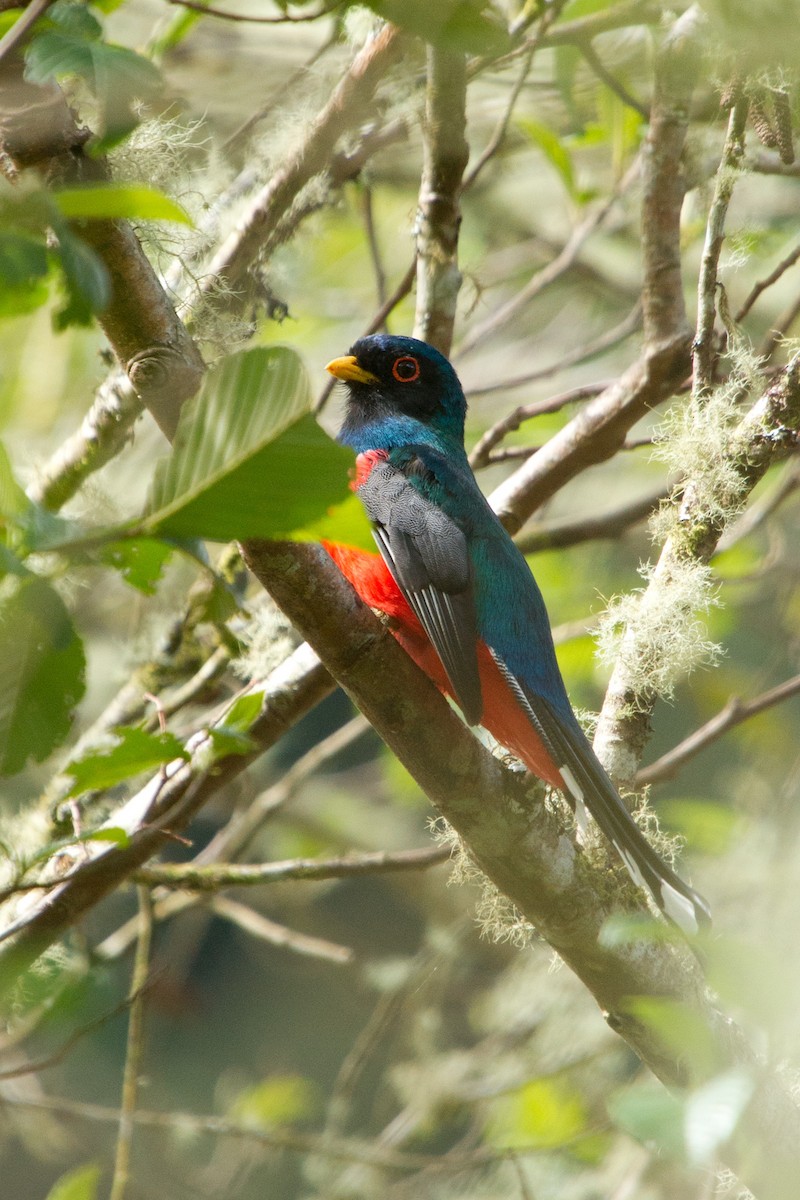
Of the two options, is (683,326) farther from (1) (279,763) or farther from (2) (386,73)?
(1) (279,763)

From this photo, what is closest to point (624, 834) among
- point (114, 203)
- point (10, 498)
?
point (10, 498)

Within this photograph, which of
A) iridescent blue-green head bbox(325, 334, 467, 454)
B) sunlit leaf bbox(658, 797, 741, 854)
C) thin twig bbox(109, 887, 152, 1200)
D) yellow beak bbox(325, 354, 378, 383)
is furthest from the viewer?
sunlit leaf bbox(658, 797, 741, 854)

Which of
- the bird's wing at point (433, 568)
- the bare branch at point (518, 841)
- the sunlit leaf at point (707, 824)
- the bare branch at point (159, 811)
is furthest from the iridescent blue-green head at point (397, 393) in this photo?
the sunlit leaf at point (707, 824)

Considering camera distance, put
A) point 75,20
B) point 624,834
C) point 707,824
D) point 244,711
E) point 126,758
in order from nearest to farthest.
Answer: point 126,758 < point 75,20 < point 244,711 < point 624,834 < point 707,824

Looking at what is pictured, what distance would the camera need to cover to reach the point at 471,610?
3059 millimetres

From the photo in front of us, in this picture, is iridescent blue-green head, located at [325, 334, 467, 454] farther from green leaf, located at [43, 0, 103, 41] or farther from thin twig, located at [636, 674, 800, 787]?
green leaf, located at [43, 0, 103, 41]

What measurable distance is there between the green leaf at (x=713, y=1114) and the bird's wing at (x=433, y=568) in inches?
53.0

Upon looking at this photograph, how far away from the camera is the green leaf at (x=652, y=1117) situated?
1.43 meters

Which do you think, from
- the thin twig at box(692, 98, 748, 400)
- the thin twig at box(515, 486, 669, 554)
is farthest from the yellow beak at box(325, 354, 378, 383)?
the thin twig at box(692, 98, 748, 400)

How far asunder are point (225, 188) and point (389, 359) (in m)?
1.09

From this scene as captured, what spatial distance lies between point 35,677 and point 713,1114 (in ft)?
3.25

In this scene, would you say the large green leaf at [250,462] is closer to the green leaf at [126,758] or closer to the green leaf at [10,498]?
the green leaf at [10,498]

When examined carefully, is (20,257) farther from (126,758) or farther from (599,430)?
(599,430)

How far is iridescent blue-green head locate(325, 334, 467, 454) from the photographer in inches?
144
